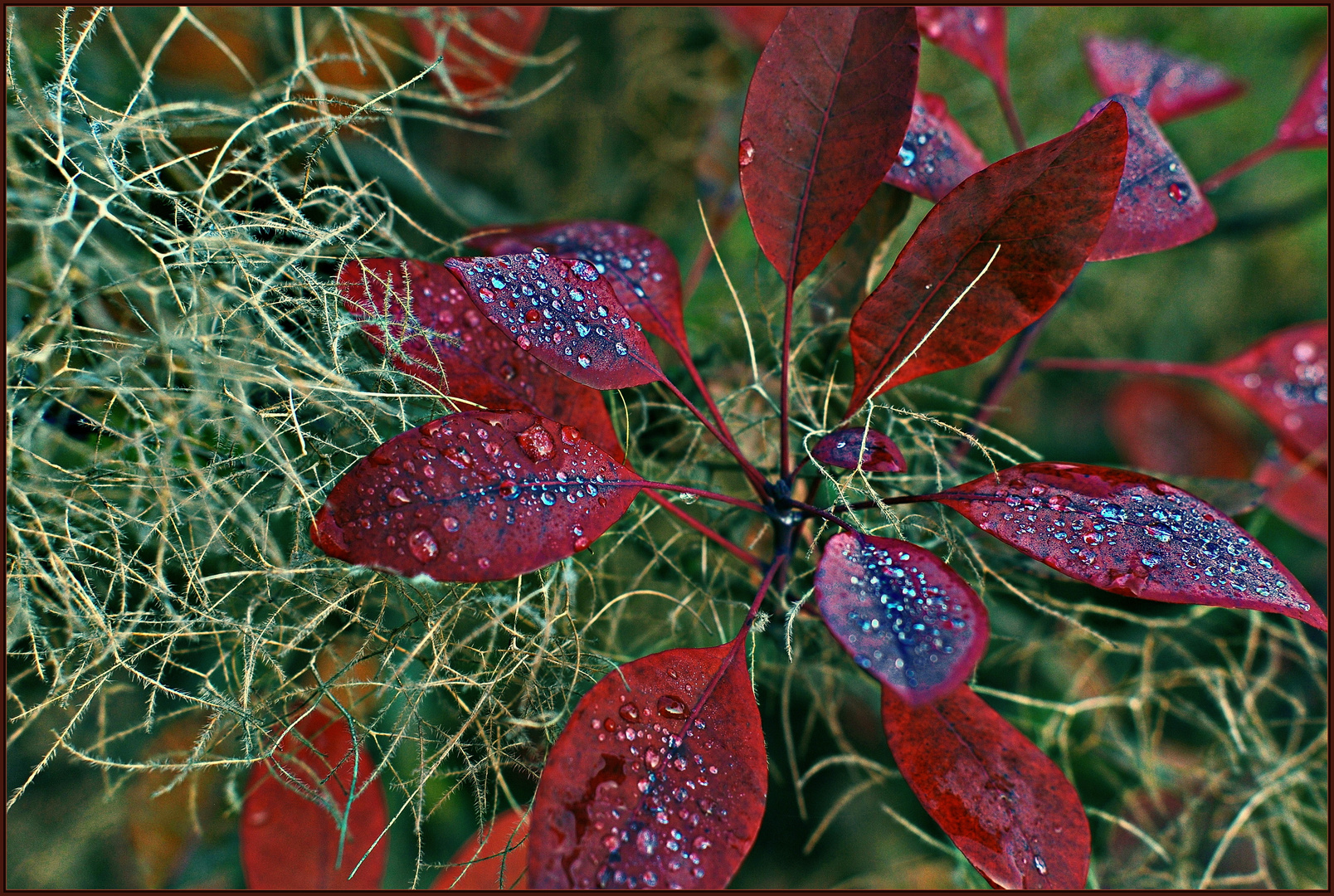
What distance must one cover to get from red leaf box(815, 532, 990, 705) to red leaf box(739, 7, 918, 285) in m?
0.23

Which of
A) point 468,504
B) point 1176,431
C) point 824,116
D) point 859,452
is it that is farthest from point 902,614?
point 1176,431

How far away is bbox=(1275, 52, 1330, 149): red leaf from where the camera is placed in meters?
0.75

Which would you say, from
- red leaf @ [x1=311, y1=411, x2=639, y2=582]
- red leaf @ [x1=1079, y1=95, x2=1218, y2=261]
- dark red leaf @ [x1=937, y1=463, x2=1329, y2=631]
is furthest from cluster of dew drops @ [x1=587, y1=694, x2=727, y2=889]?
red leaf @ [x1=1079, y1=95, x2=1218, y2=261]

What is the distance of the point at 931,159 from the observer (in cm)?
59

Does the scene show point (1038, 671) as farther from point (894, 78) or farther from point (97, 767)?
point (97, 767)

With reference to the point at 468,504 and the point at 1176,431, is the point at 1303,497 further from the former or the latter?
the point at 468,504

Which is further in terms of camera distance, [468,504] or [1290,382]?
[1290,382]

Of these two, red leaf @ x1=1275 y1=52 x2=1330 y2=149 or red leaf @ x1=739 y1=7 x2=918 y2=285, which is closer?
red leaf @ x1=739 y1=7 x2=918 y2=285

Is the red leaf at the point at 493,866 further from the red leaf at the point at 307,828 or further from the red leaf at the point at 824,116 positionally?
the red leaf at the point at 824,116

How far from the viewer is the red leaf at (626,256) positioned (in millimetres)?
579

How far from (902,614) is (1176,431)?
3.05 ft

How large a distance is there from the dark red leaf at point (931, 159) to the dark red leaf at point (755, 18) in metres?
0.35

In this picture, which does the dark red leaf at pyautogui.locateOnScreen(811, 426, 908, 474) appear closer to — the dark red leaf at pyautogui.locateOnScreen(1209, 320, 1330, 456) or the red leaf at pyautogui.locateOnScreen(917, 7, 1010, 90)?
the red leaf at pyautogui.locateOnScreen(917, 7, 1010, 90)

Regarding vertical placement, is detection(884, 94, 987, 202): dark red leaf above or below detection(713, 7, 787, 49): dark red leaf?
below
